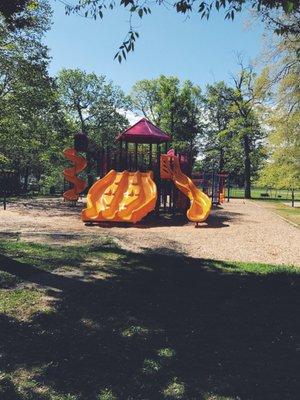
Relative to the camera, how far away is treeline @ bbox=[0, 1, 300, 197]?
86.3 feet

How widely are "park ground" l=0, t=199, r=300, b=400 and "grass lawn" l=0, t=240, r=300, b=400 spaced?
0.05ft

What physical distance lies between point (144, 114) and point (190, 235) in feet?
161

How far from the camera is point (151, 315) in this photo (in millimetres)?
5965

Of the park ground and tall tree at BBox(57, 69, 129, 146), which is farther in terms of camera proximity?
tall tree at BBox(57, 69, 129, 146)

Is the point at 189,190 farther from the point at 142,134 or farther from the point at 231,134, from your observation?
the point at 231,134

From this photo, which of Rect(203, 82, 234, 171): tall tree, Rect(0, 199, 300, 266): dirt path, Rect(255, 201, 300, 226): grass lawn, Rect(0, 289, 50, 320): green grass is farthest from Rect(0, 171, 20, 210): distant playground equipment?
Rect(203, 82, 234, 171): tall tree

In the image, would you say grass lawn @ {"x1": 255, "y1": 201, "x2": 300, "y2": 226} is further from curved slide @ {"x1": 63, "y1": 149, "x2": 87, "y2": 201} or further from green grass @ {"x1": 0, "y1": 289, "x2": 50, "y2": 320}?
green grass @ {"x1": 0, "y1": 289, "x2": 50, "y2": 320}

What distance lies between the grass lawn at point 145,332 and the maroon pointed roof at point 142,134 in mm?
13165

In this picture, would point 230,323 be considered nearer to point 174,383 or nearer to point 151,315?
point 151,315

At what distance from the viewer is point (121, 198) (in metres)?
18.7

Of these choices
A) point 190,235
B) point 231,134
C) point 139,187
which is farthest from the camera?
point 231,134

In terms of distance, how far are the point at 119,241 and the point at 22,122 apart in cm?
2006

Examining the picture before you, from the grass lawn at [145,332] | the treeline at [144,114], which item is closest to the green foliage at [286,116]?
the treeline at [144,114]

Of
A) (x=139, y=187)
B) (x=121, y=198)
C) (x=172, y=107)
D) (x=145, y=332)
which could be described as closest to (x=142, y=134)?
(x=139, y=187)
